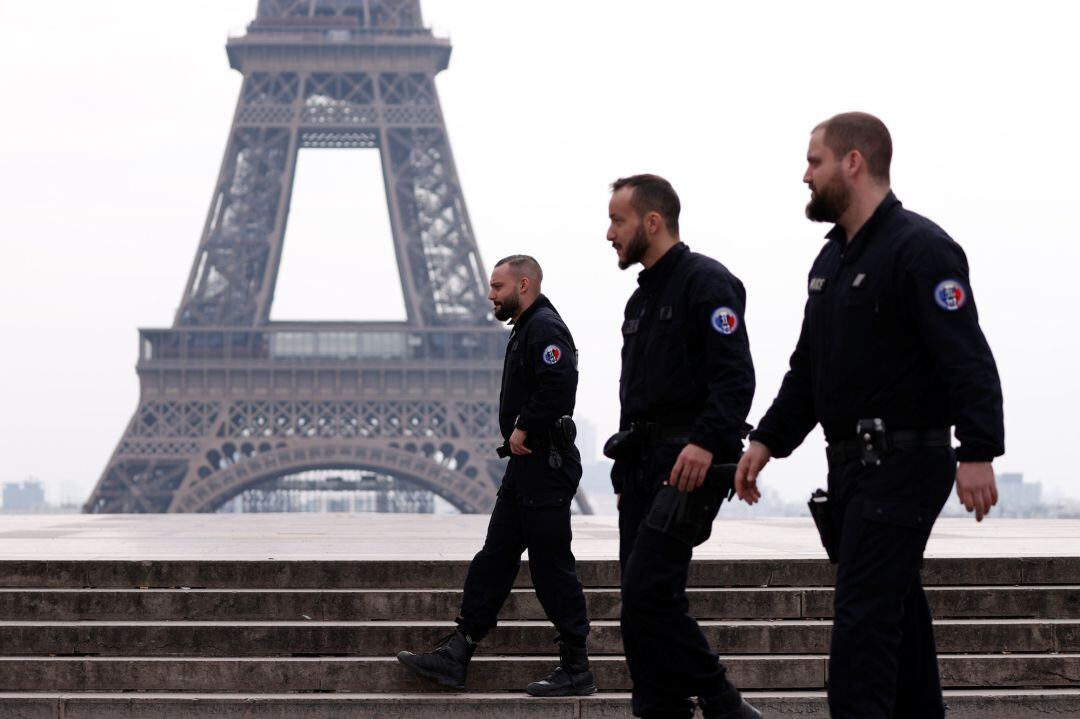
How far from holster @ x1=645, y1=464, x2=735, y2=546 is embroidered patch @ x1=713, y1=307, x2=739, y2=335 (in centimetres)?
57

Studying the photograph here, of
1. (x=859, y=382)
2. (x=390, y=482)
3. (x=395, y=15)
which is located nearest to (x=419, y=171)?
(x=395, y=15)

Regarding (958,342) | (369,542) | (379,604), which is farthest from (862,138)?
(369,542)

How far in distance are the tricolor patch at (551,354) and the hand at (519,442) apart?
38cm

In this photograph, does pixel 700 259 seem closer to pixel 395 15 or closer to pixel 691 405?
pixel 691 405

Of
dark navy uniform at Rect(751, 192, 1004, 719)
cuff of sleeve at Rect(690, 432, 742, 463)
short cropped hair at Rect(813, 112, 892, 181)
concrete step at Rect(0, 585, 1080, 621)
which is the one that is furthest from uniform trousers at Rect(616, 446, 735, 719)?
concrete step at Rect(0, 585, 1080, 621)

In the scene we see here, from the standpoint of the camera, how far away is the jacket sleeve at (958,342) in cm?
532

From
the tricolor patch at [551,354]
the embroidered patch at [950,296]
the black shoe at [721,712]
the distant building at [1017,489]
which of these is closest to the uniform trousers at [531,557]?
the tricolor patch at [551,354]

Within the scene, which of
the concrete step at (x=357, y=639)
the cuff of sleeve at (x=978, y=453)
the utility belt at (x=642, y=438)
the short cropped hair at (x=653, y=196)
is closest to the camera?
the cuff of sleeve at (x=978, y=453)

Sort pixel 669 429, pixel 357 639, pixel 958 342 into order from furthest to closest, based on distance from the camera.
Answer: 1. pixel 357 639
2. pixel 669 429
3. pixel 958 342

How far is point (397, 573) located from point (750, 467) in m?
4.10

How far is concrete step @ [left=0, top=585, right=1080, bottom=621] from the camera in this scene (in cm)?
Result: 923

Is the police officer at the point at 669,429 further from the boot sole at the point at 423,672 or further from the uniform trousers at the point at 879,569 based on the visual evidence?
the boot sole at the point at 423,672

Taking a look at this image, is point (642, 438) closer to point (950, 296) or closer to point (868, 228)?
point (868, 228)

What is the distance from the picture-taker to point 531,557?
26.3 feet
